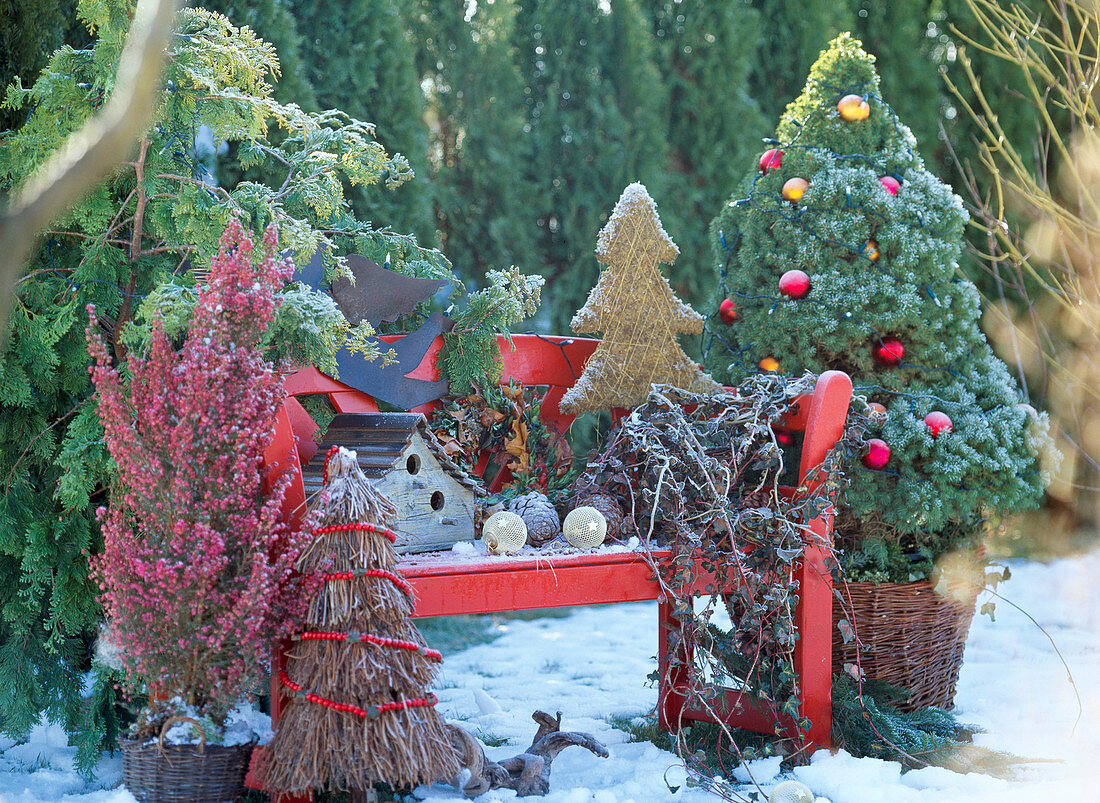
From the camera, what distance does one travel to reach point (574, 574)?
103 inches

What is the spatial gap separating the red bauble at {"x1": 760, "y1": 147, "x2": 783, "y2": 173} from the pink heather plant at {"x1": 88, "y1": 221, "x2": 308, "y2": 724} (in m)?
2.06

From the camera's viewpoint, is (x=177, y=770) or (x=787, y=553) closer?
(x=177, y=770)

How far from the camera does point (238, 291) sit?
7.28ft

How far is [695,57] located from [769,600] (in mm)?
3752

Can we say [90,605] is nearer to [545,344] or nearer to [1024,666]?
[545,344]

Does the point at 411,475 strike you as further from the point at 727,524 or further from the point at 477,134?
Result: the point at 477,134

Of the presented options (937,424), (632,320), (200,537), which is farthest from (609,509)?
(200,537)

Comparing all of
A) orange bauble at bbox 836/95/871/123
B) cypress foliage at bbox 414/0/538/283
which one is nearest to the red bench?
orange bauble at bbox 836/95/871/123

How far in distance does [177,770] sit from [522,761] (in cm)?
93

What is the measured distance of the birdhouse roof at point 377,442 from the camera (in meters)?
2.65

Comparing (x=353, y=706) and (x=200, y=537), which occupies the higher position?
(x=200, y=537)

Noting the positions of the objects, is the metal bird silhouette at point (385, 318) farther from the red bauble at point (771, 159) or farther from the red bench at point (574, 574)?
the red bauble at point (771, 159)

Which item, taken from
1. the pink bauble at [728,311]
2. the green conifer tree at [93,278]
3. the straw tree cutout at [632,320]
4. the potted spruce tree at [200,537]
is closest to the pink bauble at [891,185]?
the pink bauble at [728,311]

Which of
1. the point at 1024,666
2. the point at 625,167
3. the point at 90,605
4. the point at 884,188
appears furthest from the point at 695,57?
the point at 90,605
